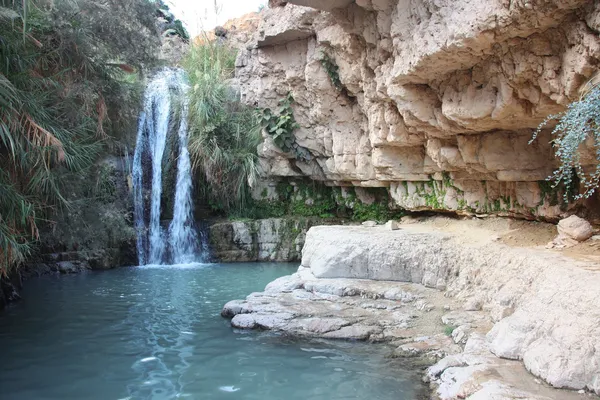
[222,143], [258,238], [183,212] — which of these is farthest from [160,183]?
[258,238]

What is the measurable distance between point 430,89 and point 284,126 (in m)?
5.54

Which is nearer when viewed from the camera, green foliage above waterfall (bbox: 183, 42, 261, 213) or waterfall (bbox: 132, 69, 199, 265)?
waterfall (bbox: 132, 69, 199, 265)

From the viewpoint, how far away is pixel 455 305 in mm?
6527

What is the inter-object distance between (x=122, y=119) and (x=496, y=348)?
670 centimetres

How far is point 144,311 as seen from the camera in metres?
7.76

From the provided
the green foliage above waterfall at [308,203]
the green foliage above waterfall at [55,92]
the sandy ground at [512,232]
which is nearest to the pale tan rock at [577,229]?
the sandy ground at [512,232]

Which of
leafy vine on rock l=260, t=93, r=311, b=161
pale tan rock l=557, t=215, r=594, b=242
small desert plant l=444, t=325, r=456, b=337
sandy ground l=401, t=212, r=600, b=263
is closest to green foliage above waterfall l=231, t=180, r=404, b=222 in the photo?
leafy vine on rock l=260, t=93, r=311, b=161

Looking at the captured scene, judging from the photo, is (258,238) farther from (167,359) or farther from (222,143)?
(167,359)

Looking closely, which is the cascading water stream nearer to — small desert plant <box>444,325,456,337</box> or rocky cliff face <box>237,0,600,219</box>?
rocky cliff face <box>237,0,600,219</box>

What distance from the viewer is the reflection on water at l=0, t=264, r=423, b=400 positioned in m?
4.73

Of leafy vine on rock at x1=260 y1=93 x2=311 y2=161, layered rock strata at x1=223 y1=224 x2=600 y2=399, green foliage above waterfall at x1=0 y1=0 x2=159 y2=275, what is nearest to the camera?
layered rock strata at x1=223 y1=224 x2=600 y2=399

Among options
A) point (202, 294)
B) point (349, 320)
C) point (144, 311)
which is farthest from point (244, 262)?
point (349, 320)

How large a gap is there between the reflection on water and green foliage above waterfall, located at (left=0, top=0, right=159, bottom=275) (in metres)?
1.15

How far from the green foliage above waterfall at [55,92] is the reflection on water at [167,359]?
3.76 ft
